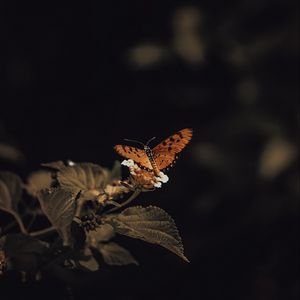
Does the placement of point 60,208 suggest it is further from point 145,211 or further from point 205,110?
point 205,110

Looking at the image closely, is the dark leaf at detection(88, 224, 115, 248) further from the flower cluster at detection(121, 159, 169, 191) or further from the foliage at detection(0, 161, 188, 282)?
the flower cluster at detection(121, 159, 169, 191)

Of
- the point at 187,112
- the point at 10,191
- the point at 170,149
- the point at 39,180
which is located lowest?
the point at 187,112

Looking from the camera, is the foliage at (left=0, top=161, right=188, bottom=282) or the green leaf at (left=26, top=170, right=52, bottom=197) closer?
the foliage at (left=0, top=161, right=188, bottom=282)

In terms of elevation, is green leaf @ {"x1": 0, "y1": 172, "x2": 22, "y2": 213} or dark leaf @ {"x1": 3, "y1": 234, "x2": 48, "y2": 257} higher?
dark leaf @ {"x1": 3, "y1": 234, "x2": 48, "y2": 257}

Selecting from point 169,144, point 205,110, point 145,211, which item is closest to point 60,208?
point 145,211

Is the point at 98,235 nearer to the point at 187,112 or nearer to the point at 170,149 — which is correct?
the point at 170,149

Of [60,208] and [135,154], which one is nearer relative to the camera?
[60,208]

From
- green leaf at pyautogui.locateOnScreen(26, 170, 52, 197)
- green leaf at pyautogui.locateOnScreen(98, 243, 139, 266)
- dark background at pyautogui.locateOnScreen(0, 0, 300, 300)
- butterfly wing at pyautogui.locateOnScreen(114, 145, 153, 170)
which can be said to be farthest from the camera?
dark background at pyautogui.locateOnScreen(0, 0, 300, 300)

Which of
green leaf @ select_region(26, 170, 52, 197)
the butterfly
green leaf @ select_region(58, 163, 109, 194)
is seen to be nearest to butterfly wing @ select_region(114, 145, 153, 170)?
the butterfly

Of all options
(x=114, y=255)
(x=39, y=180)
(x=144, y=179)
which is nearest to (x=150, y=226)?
(x=144, y=179)
